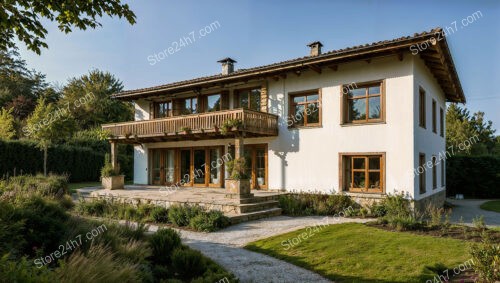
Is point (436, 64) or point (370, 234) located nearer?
point (370, 234)

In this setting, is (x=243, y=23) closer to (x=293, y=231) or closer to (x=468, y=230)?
(x=293, y=231)

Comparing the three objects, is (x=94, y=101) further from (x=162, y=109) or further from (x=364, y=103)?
(x=364, y=103)

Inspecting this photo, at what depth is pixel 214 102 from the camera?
61.8 feet

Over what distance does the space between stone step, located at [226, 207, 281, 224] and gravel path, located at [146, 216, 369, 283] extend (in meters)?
0.23

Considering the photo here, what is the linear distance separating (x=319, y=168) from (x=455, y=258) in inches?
324

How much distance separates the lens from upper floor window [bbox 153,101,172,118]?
68.4 ft

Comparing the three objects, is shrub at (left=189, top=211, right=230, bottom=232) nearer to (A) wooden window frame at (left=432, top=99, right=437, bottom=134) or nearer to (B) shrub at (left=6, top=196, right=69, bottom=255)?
(B) shrub at (left=6, top=196, right=69, bottom=255)

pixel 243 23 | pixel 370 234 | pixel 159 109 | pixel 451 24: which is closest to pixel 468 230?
pixel 370 234

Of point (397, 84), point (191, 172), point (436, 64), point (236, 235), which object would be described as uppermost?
point (436, 64)

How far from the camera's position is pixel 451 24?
12969mm

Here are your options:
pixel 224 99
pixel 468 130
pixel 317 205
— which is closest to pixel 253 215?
pixel 317 205

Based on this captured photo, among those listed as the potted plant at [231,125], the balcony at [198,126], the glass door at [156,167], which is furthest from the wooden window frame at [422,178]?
the glass door at [156,167]

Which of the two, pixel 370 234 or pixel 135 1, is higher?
pixel 135 1

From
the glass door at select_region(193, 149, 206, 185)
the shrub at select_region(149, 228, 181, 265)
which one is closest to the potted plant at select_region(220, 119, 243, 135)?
the glass door at select_region(193, 149, 206, 185)
